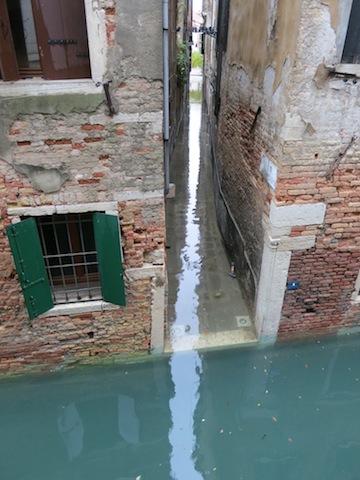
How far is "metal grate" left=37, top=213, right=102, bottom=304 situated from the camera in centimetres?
463

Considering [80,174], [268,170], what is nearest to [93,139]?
[80,174]

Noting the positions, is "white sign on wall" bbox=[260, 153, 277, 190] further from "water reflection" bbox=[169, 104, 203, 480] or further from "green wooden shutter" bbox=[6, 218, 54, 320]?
"green wooden shutter" bbox=[6, 218, 54, 320]

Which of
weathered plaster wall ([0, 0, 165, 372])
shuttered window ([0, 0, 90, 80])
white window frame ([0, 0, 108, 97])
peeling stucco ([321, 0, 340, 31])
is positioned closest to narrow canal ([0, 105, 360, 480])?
weathered plaster wall ([0, 0, 165, 372])

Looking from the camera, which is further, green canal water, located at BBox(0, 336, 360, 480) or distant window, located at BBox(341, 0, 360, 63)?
green canal water, located at BBox(0, 336, 360, 480)

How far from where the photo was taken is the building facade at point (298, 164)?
159 inches

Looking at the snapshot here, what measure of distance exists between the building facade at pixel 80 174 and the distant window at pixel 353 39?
1982 mm

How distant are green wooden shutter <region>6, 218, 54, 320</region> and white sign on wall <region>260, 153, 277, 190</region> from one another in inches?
118

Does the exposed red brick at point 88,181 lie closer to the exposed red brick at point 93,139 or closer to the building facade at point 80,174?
the building facade at point 80,174

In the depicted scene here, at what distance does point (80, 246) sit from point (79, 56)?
88.7 inches

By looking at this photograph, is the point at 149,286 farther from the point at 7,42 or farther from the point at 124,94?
the point at 7,42

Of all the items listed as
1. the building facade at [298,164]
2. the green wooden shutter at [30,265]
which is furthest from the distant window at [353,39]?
the green wooden shutter at [30,265]

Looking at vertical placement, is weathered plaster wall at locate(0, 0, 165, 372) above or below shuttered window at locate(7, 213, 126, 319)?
above

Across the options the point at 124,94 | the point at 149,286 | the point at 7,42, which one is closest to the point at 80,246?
the point at 149,286

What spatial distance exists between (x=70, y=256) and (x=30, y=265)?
564 mm
